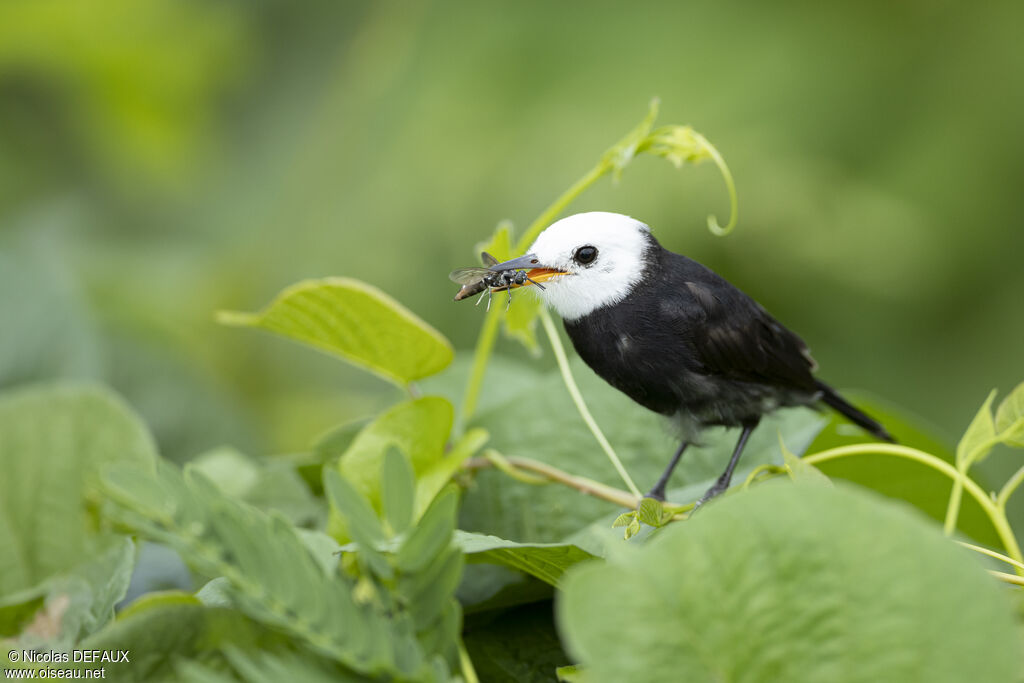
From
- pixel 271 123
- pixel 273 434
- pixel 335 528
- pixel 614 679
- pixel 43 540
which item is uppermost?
pixel 614 679

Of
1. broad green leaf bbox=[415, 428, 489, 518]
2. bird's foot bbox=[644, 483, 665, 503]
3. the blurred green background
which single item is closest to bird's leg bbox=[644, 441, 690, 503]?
bird's foot bbox=[644, 483, 665, 503]

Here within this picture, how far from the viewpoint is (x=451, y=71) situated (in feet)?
6.13

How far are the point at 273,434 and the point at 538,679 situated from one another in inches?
44.5

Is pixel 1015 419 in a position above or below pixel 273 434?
above

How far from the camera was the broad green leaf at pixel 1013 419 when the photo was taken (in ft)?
1.34

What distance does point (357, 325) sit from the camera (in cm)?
51

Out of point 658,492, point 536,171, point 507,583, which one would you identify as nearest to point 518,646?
point 507,583

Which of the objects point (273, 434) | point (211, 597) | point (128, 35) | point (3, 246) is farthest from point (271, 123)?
point (211, 597)

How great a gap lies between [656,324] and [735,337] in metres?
0.06

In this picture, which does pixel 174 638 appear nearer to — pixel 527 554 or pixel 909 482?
pixel 527 554

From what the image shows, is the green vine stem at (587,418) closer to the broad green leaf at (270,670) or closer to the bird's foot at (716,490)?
the bird's foot at (716,490)

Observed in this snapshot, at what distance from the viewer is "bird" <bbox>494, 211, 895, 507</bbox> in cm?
47

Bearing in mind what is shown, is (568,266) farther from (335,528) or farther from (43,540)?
(43,540)

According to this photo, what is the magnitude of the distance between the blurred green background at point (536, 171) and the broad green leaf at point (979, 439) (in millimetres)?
797
